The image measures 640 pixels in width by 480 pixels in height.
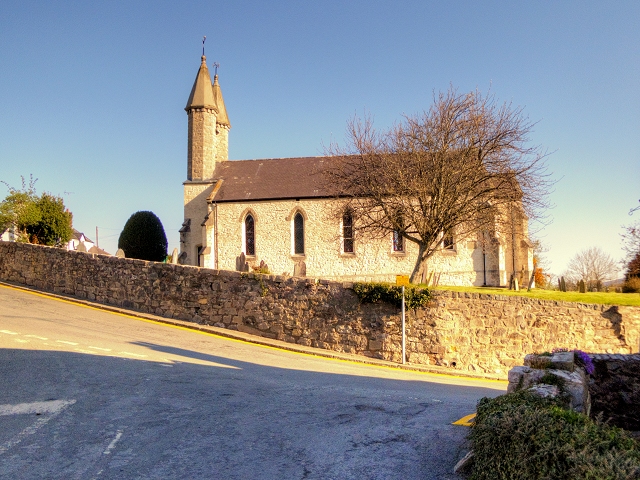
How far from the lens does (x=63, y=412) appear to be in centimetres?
684

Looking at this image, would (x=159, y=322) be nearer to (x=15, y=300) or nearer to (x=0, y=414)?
(x=15, y=300)

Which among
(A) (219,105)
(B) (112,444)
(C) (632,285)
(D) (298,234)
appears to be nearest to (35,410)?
(B) (112,444)

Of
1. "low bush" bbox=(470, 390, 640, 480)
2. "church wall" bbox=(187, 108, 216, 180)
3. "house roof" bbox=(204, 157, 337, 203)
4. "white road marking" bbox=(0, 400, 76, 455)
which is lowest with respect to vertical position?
"white road marking" bbox=(0, 400, 76, 455)

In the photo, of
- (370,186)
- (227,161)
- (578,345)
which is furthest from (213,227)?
(578,345)

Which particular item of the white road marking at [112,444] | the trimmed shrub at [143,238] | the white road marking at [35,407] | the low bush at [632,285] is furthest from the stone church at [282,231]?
the white road marking at [112,444]

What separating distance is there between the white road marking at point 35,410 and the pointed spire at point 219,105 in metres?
38.6

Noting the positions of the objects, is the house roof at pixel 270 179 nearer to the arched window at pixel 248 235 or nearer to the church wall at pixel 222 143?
the arched window at pixel 248 235

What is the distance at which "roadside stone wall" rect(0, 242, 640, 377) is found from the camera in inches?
634

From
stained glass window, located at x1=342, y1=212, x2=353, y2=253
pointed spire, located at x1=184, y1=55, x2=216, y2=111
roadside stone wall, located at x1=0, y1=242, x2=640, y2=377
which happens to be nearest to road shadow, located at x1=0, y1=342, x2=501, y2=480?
roadside stone wall, located at x1=0, y1=242, x2=640, y2=377

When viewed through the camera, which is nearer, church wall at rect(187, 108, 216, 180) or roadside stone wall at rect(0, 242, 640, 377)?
roadside stone wall at rect(0, 242, 640, 377)

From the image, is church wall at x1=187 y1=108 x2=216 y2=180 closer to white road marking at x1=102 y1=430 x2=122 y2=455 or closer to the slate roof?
the slate roof

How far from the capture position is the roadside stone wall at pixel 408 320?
16.1 m

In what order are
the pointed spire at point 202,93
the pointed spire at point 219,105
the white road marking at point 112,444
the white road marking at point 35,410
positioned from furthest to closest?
the pointed spire at point 219,105
the pointed spire at point 202,93
the white road marking at point 35,410
the white road marking at point 112,444

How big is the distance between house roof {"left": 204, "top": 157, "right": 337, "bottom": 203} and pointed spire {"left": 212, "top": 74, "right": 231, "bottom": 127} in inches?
192
